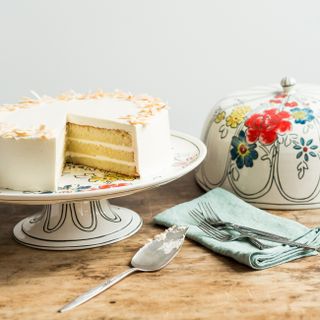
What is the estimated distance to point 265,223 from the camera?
1546mm

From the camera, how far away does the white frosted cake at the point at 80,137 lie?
1402 mm

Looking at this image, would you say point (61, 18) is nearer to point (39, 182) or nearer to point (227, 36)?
point (227, 36)

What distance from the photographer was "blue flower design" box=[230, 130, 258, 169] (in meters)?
1.67

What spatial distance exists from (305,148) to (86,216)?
0.54m

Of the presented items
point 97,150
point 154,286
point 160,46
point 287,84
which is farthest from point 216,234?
point 160,46

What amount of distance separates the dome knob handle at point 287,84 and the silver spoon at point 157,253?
1.66ft

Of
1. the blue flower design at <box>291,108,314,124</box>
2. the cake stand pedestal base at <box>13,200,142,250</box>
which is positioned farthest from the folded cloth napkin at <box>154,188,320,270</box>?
the blue flower design at <box>291,108,314,124</box>

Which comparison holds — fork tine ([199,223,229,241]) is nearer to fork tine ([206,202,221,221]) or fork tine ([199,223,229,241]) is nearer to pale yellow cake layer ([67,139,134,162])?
fork tine ([206,202,221,221])

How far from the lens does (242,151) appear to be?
1.69m

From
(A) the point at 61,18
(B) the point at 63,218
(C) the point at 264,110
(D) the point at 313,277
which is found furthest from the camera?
(A) the point at 61,18

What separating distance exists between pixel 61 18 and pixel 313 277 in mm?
1316

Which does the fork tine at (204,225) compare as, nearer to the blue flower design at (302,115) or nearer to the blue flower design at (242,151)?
the blue flower design at (242,151)

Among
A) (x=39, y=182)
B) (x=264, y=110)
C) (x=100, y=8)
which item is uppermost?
(x=100, y=8)

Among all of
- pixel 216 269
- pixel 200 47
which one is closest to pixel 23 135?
pixel 216 269
